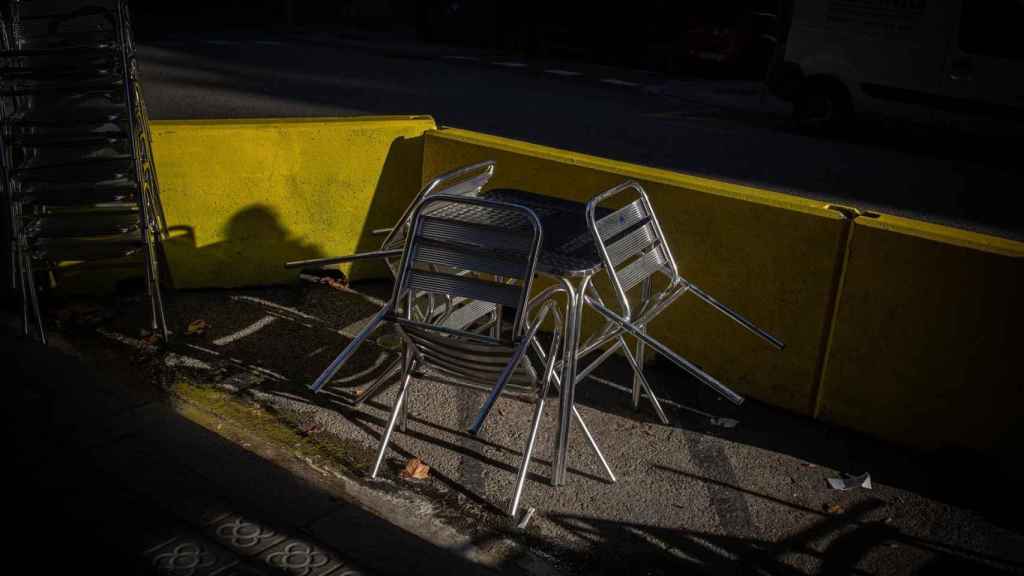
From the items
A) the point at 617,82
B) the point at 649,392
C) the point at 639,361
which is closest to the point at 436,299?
the point at 639,361

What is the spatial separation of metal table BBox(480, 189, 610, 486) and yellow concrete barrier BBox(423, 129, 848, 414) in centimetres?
51

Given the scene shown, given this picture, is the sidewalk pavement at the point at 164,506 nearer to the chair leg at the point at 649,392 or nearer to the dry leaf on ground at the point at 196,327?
the dry leaf on ground at the point at 196,327

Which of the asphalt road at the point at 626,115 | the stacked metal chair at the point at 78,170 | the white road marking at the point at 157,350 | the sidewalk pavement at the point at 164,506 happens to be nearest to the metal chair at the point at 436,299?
the sidewalk pavement at the point at 164,506

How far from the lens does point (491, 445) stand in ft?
14.1

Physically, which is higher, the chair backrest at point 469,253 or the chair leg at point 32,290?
the chair backrest at point 469,253

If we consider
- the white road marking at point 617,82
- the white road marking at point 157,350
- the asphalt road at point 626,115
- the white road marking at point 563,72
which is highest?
the white road marking at point 563,72

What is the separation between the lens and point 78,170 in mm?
5250

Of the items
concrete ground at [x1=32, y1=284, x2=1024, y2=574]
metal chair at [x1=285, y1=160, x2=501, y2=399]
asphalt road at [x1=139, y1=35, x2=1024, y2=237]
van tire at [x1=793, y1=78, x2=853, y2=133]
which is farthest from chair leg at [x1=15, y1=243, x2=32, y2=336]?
van tire at [x1=793, y1=78, x2=853, y2=133]

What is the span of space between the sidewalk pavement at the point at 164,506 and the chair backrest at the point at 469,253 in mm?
796

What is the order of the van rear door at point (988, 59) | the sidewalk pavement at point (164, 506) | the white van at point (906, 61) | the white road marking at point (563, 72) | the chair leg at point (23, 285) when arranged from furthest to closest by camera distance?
the white road marking at point (563, 72) < the white van at point (906, 61) < the van rear door at point (988, 59) < the chair leg at point (23, 285) < the sidewalk pavement at point (164, 506)

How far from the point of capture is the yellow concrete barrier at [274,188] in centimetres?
572

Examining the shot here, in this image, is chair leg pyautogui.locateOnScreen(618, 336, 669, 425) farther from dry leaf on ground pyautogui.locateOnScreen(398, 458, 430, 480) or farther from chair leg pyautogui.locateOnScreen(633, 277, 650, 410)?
dry leaf on ground pyautogui.locateOnScreen(398, 458, 430, 480)

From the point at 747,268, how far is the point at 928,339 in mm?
880

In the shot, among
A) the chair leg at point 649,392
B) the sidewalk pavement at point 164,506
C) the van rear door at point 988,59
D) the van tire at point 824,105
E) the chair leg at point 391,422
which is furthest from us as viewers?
the van tire at point 824,105
